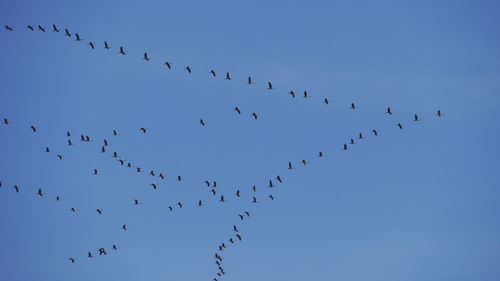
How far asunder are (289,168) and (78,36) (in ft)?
59.6

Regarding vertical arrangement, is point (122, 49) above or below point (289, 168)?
above

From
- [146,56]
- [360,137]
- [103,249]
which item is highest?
[146,56]

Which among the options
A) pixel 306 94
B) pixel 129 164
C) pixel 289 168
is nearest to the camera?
pixel 306 94

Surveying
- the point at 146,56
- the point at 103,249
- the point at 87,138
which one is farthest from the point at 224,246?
the point at 146,56

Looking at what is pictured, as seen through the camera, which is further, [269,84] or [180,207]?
[180,207]

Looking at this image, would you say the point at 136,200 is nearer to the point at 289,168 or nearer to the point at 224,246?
the point at 224,246

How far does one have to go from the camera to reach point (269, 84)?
58.9m

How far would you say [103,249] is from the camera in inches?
2633

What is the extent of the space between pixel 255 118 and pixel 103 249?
1740 cm

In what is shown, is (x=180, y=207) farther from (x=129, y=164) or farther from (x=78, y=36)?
(x=78, y=36)

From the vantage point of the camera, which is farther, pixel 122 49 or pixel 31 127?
pixel 31 127

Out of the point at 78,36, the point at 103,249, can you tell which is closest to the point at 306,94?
the point at 78,36

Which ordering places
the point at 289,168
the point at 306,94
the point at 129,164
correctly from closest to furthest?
1. the point at 306,94
2. the point at 289,168
3. the point at 129,164

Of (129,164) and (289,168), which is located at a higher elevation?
(129,164)
